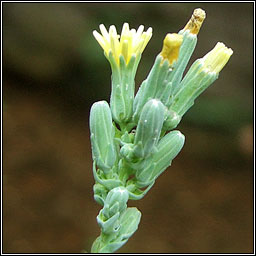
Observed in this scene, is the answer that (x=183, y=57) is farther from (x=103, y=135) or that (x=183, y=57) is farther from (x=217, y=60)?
(x=103, y=135)

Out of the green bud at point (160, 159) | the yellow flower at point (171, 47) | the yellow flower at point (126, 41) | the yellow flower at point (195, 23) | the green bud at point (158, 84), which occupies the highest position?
the yellow flower at point (195, 23)

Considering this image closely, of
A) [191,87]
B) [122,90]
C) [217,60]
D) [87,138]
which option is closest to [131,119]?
[122,90]

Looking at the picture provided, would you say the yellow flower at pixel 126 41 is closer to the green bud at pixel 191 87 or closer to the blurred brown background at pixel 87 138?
the green bud at pixel 191 87

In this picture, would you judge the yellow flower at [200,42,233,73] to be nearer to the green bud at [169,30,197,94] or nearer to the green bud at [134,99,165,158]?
the green bud at [169,30,197,94]

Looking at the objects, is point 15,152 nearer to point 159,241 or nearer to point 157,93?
point 159,241

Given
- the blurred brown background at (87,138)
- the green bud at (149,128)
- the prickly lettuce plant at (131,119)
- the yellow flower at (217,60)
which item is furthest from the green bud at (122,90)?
the blurred brown background at (87,138)

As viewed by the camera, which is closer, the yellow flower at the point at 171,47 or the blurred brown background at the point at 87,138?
the yellow flower at the point at 171,47
